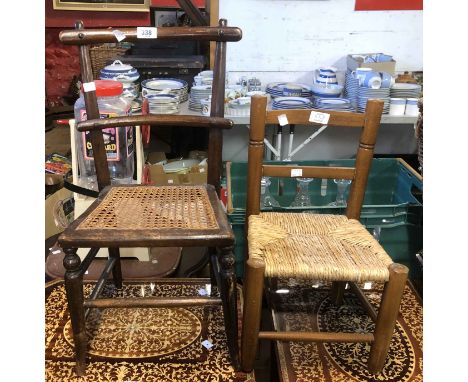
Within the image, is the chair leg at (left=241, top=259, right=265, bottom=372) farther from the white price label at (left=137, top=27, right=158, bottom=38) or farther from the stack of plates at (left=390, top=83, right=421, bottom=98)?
the stack of plates at (left=390, top=83, right=421, bottom=98)

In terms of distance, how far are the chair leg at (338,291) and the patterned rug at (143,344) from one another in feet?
1.44

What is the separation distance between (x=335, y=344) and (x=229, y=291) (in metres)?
0.50

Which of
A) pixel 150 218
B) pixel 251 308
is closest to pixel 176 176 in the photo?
pixel 150 218

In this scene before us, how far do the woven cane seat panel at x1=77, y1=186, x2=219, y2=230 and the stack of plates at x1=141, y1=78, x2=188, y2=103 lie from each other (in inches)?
43.0

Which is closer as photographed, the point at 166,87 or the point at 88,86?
the point at 88,86

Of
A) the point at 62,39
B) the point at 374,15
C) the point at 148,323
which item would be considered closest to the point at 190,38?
the point at 62,39

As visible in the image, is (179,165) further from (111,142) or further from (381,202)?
(381,202)

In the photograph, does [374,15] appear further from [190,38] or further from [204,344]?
[204,344]

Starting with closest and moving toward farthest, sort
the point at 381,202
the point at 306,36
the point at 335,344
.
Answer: the point at 335,344 → the point at 381,202 → the point at 306,36

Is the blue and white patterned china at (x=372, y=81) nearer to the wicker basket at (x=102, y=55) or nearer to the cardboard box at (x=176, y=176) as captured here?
the cardboard box at (x=176, y=176)

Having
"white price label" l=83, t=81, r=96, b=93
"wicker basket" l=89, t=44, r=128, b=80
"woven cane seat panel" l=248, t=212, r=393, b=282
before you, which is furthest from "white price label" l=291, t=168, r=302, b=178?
"wicker basket" l=89, t=44, r=128, b=80

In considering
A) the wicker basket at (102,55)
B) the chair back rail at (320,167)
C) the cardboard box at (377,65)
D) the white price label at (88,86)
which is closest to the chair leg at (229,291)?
the chair back rail at (320,167)

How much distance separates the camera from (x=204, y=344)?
4.76 ft

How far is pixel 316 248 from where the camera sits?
1.25m
